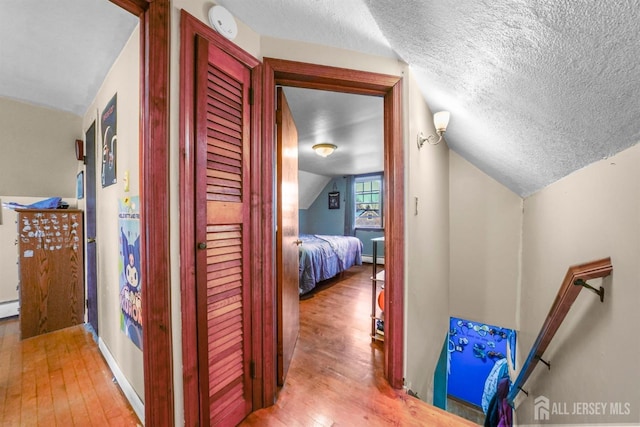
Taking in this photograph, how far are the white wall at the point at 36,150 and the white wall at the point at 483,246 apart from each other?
443 centimetres

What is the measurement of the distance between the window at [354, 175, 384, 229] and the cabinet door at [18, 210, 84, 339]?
510 cm

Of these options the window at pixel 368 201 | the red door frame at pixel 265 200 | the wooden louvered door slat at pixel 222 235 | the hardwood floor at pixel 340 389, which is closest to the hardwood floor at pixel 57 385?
the wooden louvered door slat at pixel 222 235

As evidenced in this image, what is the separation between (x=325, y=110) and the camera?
2354 mm

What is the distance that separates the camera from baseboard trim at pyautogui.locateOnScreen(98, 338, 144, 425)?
1288 millimetres

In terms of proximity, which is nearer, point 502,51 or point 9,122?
point 502,51

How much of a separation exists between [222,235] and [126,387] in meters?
1.23

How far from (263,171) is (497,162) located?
2.06 m

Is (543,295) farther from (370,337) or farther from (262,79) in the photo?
(262,79)

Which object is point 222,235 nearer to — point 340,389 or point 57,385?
point 340,389

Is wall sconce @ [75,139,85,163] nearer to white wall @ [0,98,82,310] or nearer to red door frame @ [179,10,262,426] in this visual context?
white wall @ [0,98,82,310]

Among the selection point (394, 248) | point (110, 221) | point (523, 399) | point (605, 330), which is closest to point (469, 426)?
point (605, 330)

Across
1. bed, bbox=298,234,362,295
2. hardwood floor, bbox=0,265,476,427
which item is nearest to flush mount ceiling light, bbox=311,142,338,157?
bed, bbox=298,234,362,295

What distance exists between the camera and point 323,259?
3736 mm

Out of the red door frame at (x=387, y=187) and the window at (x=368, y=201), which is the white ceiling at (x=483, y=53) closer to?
the red door frame at (x=387, y=187)
